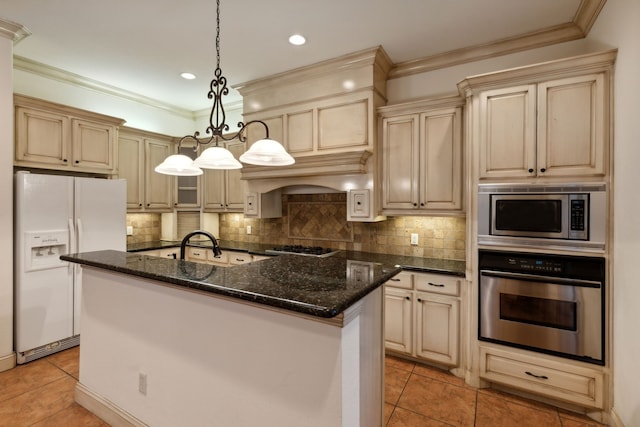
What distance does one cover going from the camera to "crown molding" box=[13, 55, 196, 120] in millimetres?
3266

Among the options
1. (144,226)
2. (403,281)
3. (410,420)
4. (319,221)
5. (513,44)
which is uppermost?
(513,44)

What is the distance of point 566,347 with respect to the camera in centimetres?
218

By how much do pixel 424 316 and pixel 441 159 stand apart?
1446 millimetres

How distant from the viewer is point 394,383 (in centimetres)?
255

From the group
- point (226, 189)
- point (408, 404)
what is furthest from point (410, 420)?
point (226, 189)

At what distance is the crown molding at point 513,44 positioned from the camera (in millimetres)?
2329

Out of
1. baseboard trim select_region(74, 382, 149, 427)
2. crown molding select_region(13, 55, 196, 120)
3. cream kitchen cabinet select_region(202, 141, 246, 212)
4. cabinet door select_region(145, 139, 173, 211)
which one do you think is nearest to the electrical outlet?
baseboard trim select_region(74, 382, 149, 427)

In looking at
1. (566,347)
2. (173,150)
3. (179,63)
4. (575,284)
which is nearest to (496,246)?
(575,284)

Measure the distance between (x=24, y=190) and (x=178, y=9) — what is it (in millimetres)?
2069

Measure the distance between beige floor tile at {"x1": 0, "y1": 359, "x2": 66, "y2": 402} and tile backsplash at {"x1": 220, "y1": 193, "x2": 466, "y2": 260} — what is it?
95.6 inches

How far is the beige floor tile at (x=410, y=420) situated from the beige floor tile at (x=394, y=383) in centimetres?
13

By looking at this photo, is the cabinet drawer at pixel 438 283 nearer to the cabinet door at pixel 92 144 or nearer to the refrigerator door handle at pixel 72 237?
the refrigerator door handle at pixel 72 237

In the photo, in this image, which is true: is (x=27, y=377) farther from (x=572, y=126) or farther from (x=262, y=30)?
(x=572, y=126)

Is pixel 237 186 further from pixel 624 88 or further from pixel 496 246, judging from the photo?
pixel 624 88
